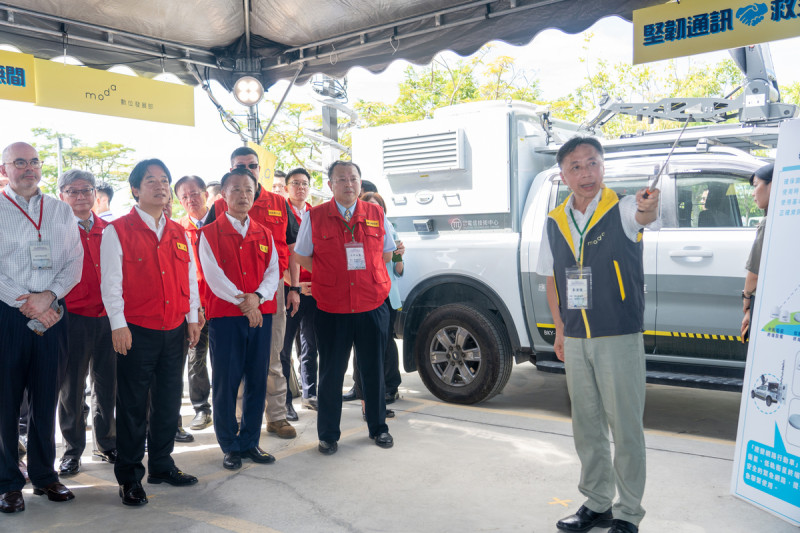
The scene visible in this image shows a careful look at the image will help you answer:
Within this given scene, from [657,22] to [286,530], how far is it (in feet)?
12.3

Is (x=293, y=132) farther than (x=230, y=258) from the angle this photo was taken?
Yes

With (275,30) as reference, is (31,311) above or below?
below

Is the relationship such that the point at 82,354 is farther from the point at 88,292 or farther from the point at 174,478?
the point at 174,478

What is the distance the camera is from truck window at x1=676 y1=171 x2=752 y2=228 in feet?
14.8

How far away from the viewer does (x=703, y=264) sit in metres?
4.46

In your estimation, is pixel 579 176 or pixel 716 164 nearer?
pixel 579 176

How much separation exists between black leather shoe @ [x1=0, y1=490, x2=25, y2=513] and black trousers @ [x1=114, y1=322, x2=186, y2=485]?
488 millimetres

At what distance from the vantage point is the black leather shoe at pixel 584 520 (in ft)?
10.5

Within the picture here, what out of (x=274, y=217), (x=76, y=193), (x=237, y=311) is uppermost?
(x=76, y=193)

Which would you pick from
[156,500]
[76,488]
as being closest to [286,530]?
[156,500]

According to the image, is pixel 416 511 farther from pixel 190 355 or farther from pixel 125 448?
pixel 190 355

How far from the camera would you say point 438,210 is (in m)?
5.85

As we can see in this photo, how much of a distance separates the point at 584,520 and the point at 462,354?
2.47 meters

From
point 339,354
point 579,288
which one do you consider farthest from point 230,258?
point 579,288
